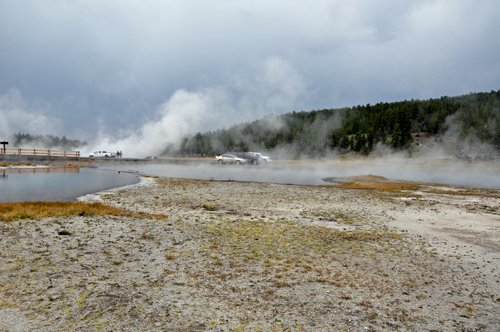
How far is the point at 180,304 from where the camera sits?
5191mm

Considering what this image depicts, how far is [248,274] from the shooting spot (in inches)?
260

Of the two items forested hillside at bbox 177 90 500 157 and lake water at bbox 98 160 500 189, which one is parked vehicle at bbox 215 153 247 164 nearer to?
lake water at bbox 98 160 500 189

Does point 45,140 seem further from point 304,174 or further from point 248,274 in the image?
point 248,274

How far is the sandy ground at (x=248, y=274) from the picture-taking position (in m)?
4.80

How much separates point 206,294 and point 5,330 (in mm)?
2906

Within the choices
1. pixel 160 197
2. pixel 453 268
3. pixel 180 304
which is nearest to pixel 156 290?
pixel 180 304

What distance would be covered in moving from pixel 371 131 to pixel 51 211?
110 m

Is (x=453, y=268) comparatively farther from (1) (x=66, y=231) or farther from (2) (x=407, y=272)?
(1) (x=66, y=231)

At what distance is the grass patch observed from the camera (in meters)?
10.4

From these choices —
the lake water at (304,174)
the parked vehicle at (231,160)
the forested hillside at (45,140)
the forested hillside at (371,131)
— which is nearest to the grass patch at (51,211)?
the lake water at (304,174)

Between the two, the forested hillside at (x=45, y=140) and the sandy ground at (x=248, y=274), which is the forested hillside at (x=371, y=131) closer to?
the forested hillside at (x=45, y=140)

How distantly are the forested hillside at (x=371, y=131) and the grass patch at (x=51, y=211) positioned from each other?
3676 inches

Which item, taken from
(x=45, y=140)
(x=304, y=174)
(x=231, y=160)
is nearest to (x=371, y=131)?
(x=231, y=160)

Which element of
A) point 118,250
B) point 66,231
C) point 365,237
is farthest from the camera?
point 365,237
